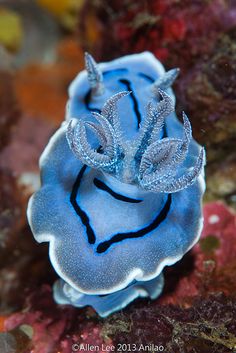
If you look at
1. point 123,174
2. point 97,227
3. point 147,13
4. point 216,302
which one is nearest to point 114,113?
point 123,174

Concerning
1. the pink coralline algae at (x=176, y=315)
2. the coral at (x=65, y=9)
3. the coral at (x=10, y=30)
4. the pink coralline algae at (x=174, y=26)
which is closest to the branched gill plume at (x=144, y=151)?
the pink coralline algae at (x=176, y=315)

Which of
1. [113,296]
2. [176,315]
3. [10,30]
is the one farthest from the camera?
[10,30]

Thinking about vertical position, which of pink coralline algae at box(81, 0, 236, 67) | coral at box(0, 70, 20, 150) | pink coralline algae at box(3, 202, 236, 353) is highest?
pink coralline algae at box(81, 0, 236, 67)

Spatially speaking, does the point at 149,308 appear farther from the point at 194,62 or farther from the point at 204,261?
the point at 194,62

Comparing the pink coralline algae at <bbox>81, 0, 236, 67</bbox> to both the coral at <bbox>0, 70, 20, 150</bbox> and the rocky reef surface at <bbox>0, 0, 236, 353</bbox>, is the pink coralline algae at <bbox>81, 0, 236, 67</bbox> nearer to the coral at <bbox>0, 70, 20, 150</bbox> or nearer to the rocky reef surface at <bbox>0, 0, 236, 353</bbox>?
the rocky reef surface at <bbox>0, 0, 236, 353</bbox>

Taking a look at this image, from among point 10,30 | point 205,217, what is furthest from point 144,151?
point 10,30

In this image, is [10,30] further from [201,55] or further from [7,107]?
[201,55]

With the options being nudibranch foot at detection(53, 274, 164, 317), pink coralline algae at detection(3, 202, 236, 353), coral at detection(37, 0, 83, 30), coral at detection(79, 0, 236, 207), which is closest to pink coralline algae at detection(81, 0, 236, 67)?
coral at detection(79, 0, 236, 207)
